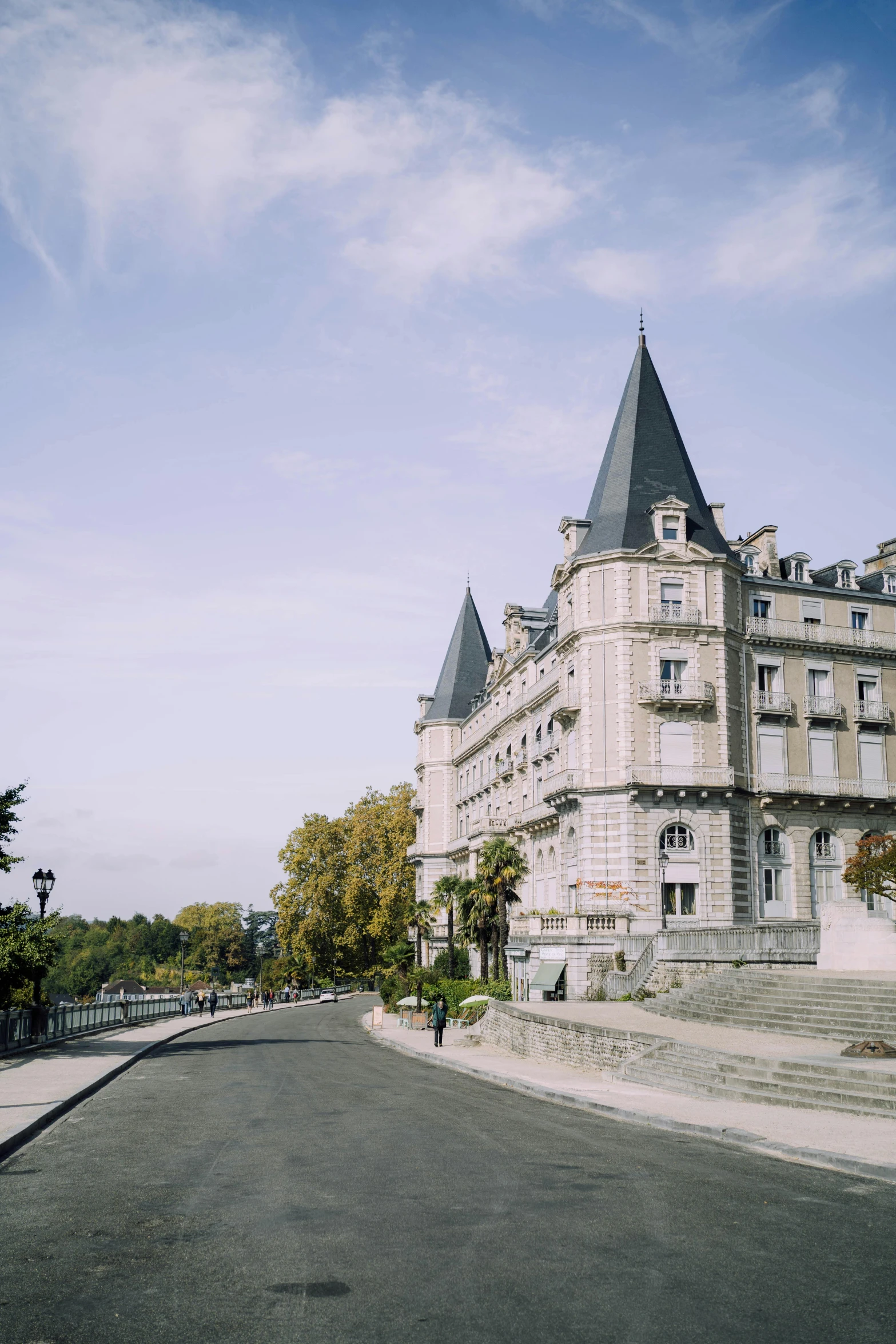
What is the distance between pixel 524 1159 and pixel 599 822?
31.6m

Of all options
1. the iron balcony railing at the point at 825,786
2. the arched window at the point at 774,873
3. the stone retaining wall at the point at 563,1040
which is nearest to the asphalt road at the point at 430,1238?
the stone retaining wall at the point at 563,1040

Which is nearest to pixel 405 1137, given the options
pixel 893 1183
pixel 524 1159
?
pixel 524 1159

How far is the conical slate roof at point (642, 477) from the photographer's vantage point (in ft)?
152

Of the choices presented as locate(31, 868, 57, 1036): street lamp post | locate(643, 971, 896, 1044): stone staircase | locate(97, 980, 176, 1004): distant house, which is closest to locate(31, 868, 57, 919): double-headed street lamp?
locate(31, 868, 57, 1036): street lamp post

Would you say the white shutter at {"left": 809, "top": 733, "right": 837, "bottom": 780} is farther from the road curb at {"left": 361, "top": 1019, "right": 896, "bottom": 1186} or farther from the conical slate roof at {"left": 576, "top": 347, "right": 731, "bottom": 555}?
the road curb at {"left": 361, "top": 1019, "right": 896, "bottom": 1186}

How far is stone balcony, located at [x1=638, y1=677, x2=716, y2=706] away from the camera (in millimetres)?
44438

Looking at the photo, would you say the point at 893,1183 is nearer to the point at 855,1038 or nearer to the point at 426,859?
the point at 855,1038

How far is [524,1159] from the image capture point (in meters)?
12.6

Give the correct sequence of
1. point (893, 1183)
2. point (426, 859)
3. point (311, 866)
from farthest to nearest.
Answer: point (311, 866)
point (426, 859)
point (893, 1183)

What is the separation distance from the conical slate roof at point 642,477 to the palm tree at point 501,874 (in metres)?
13.8

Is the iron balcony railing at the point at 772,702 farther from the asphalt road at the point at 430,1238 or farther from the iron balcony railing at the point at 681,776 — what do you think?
the asphalt road at the point at 430,1238

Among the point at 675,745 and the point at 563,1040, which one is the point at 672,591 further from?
the point at 563,1040

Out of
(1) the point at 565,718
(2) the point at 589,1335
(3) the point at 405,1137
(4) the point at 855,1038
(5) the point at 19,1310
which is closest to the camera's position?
(2) the point at 589,1335

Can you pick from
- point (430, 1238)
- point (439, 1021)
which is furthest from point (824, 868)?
point (430, 1238)
